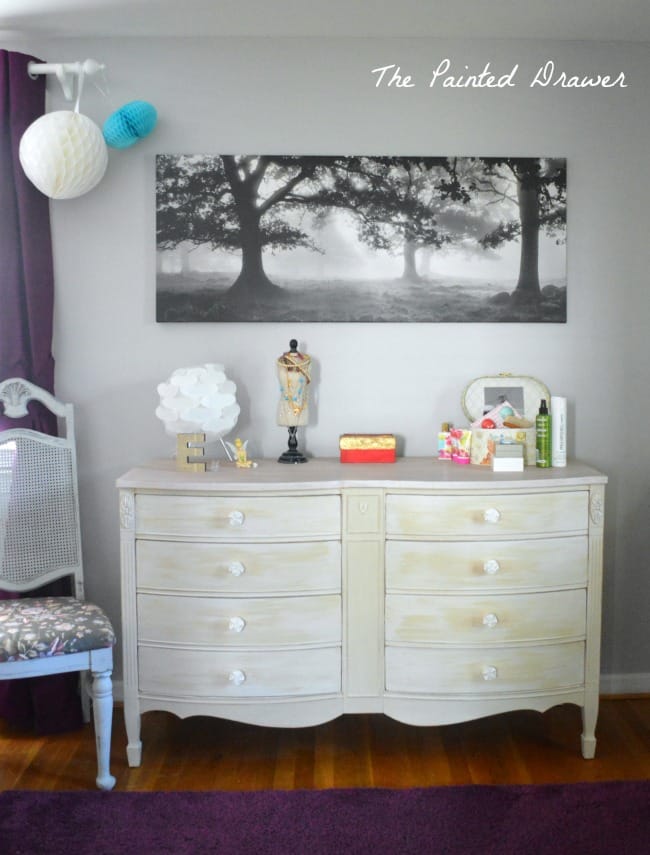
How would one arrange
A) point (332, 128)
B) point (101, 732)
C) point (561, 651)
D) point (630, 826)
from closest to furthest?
1. point (630, 826)
2. point (101, 732)
3. point (561, 651)
4. point (332, 128)

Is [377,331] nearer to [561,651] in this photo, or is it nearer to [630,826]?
[561,651]

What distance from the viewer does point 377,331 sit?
324 centimetres

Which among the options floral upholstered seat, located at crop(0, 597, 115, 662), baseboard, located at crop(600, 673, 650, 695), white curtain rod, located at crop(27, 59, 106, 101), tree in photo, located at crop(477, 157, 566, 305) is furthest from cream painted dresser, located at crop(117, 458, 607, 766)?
white curtain rod, located at crop(27, 59, 106, 101)

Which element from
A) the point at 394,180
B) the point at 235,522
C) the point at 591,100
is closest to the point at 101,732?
the point at 235,522

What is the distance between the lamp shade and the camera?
113 inches

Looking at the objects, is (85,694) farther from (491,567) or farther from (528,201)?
(528,201)

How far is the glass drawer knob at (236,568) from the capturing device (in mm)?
2754

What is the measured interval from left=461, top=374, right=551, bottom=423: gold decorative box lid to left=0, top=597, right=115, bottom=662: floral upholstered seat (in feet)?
4.88

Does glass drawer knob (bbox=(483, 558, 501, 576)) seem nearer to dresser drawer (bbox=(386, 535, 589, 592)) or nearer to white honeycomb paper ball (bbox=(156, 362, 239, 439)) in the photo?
dresser drawer (bbox=(386, 535, 589, 592))

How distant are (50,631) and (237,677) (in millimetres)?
598

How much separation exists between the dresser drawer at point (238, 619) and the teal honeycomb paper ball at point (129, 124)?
1.58 metres

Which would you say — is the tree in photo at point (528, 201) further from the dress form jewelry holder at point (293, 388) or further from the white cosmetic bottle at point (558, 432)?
the dress form jewelry holder at point (293, 388)

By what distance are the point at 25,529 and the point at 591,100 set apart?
2.55 m

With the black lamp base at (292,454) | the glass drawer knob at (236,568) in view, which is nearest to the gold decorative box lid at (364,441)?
the black lamp base at (292,454)
